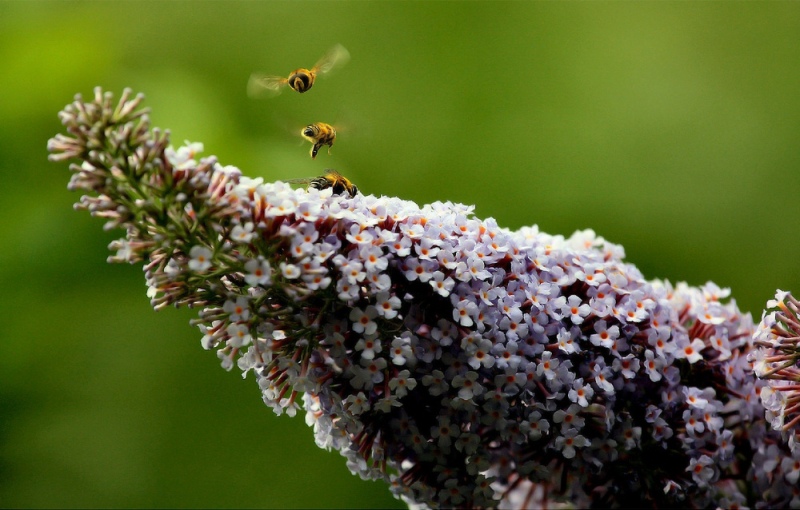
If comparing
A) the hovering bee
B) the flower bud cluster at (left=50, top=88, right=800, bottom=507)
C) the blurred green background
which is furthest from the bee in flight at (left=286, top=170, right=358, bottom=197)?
the blurred green background

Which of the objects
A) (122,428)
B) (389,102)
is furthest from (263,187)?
(389,102)

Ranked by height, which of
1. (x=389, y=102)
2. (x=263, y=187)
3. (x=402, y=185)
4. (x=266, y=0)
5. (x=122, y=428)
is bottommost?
(x=122, y=428)

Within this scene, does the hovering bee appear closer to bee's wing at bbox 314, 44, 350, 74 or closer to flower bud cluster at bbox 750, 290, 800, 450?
bee's wing at bbox 314, 44, 350, 74

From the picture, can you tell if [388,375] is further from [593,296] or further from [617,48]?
[617,48]

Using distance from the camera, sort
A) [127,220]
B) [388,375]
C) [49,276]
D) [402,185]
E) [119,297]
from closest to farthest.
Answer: [127,220], [388,375], [49,276], [119,297], [402,185]

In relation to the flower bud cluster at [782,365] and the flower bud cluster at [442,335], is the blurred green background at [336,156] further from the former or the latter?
the flower bud cluster at [782,365]
